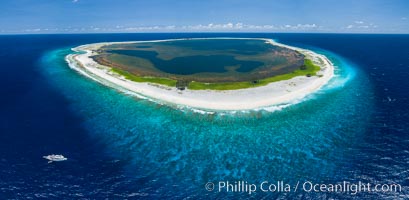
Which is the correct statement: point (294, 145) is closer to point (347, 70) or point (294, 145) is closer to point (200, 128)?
point (200, 128)

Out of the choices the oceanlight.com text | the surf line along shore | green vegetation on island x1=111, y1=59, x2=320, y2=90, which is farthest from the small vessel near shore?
green vegetation on island x1=111, y1=59, x2=320, y2=90

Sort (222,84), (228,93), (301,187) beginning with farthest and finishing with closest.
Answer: (222,84) < (228,93) < (301,187)

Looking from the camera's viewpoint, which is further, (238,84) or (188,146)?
(238,84)

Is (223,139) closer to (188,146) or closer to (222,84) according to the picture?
(188,146)

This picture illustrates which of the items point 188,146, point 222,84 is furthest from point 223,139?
point 222,84

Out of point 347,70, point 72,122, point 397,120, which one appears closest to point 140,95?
point 72,122

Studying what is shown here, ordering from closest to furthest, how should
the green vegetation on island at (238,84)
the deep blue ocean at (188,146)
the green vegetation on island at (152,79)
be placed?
the deep blue ocean at (188,146) → the green vegetation on island at (238,84) → the green vegetation on island at (152,79)

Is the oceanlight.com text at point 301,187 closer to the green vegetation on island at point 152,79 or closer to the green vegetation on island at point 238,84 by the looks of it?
the green vegetation on island at point 238,84

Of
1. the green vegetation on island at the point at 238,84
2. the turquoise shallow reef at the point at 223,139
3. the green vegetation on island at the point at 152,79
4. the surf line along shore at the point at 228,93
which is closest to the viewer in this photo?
the turquoise shallow reef at the point at 223,139

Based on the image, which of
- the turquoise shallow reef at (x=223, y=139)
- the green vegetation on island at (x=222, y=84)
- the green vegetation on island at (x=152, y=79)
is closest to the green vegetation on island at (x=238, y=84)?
the green vegetation on island at (x=222, y=84)
